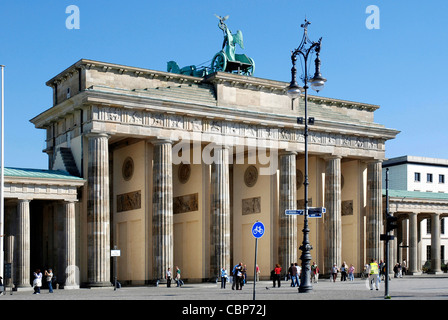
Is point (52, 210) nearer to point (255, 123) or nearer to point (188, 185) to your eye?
point (188, 185)

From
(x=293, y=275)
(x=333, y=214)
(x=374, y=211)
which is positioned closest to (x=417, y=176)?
(x=374, y=211)

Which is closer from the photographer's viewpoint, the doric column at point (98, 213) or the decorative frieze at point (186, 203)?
the doric column at point (98, 213)

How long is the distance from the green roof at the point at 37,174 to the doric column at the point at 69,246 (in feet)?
6.01

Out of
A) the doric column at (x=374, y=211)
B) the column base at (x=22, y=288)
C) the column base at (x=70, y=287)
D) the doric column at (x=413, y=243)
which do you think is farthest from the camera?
the doric column at (x=413, y=243)

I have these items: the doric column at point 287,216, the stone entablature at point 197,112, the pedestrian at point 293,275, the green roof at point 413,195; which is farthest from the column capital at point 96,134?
the green roof at point 413,195

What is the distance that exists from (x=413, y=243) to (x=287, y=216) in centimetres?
1989

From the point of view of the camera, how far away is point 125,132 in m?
51.4

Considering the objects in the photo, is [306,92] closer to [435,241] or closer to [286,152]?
[286,152]

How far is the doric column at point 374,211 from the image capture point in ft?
212

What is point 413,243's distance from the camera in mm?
73500

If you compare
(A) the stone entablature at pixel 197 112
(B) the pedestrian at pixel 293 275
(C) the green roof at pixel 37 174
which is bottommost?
(B) the pedestrian at pixel 293 275

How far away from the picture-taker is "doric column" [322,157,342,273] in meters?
62.3

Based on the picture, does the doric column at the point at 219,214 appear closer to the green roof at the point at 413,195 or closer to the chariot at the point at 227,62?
the chariot at the point at 227,62
